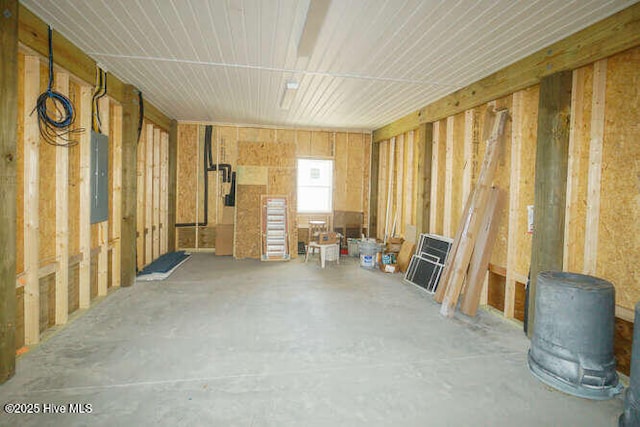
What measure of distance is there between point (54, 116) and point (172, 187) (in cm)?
421

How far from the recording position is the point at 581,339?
2.61 metres

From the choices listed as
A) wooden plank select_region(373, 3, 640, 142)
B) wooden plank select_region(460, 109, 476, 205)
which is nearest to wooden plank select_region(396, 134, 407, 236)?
wooden plank select_region(373, 3, 640, 142)

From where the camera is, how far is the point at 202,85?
16.5ft

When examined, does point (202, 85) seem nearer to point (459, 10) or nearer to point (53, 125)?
point (53, 125)

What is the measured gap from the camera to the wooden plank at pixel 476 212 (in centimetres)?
426

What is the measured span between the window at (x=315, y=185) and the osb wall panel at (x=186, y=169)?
246 centimetres

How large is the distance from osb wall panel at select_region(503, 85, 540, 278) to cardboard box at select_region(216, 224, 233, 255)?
5.71 metres

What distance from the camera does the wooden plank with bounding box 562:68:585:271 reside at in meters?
3.30

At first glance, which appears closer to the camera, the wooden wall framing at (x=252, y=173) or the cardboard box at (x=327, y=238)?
the cardboard box at (x=327, y=238)

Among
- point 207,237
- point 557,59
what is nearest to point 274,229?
point 207,237

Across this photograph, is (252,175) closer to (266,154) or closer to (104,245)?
(266,154)

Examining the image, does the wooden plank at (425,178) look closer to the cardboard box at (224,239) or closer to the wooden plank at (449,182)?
the wooden plank at (449,182)

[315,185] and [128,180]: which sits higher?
[315,185]

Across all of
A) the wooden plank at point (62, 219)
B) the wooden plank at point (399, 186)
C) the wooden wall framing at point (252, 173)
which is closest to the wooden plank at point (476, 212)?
the wooden plank at point (399, 186)
